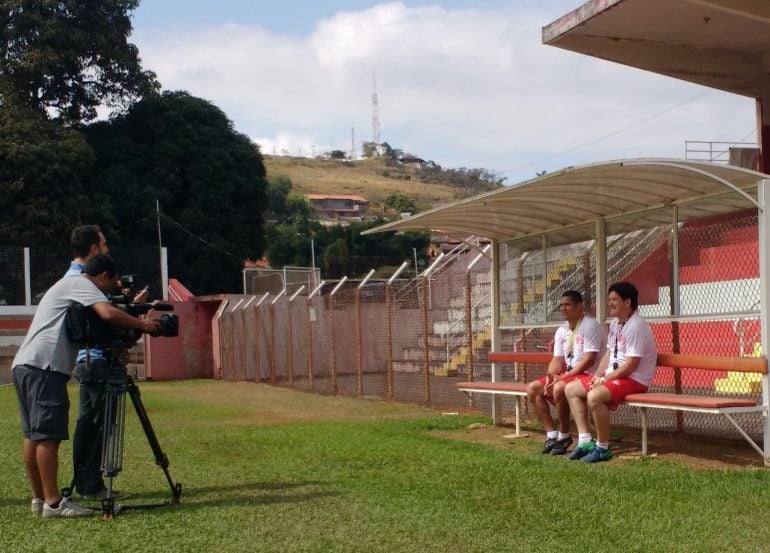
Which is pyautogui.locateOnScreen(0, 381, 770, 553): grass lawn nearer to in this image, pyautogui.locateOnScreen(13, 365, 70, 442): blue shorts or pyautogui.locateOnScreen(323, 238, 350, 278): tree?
pyautogui.locateOnScreen(13, 365, 70, 442): blue shorts

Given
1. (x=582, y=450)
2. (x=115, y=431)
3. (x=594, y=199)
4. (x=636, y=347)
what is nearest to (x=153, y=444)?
(x=115, y=431)

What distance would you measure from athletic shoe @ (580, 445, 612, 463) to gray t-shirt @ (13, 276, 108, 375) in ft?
14.1

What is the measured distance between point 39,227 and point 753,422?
105 feet

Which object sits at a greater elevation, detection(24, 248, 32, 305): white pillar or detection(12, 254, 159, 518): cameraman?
detection(24, 248, 32, 305): white pillar

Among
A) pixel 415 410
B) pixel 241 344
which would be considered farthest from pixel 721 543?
pixel 241 344

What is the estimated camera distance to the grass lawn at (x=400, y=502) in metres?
5.76

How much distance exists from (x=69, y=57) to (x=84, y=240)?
36.3m

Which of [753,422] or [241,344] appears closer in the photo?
[753,422]

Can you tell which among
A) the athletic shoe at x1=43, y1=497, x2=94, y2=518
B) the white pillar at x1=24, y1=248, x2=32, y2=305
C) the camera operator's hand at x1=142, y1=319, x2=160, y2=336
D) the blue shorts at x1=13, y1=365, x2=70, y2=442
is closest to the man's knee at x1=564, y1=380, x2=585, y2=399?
the camera operator's hand at x1=142, y1=319, x2=160, y2=336

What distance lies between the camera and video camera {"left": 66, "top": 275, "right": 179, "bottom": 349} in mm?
6824

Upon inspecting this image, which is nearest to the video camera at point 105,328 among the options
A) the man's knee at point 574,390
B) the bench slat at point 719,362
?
the man's knee at point 574,390

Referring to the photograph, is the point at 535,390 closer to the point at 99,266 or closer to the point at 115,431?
the point at 115,431

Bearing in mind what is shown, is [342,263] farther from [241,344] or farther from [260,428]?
[260,428]

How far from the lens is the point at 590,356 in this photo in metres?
9.49
